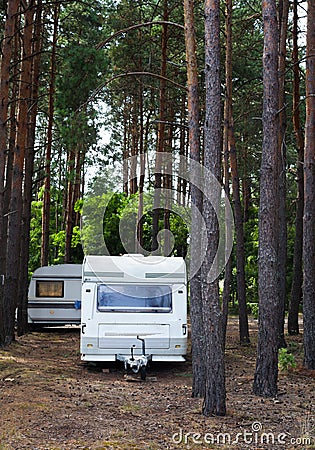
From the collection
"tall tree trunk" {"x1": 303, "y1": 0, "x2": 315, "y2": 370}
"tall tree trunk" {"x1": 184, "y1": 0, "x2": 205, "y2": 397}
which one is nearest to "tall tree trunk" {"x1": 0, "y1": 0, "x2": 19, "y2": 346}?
"tall tree trunk" {"x1": 184, "y1": 0, "x2": 205, "y2": 397}

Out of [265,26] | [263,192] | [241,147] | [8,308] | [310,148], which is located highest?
[241,147]

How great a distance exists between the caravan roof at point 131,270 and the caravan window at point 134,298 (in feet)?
0.53

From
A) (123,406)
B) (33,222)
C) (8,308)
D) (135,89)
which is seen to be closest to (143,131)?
(135,89)

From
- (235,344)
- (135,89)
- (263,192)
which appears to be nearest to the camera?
(263,192)

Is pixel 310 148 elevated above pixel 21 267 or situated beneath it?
elevated above

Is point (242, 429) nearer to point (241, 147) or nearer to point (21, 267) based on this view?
point (21, 267)

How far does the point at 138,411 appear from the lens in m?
9.02

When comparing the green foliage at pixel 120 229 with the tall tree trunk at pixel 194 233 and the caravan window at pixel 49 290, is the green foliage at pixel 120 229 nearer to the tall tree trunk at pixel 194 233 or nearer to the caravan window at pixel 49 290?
the caravan window at pixel 49 290

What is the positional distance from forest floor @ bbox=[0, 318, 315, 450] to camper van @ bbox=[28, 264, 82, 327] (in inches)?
288

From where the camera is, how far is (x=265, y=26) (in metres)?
10.3

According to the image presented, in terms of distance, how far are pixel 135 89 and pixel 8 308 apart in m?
11.8

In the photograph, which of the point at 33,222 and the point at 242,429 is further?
the point at 33,222

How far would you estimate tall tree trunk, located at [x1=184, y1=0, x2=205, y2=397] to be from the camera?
32.5ft

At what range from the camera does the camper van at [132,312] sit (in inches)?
497
